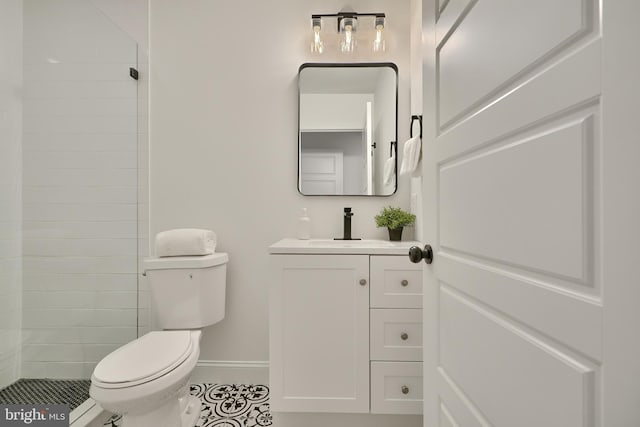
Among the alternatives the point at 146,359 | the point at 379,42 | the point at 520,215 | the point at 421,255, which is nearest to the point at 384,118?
the point at 379,42

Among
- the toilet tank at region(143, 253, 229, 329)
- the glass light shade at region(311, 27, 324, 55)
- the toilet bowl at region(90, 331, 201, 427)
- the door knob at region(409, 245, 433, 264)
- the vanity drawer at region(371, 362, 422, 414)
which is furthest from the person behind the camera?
the glass light shade at region(311, 27, 324, 55)

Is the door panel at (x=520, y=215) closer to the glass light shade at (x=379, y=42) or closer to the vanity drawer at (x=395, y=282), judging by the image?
the vanity drawer at (x=395, y=282)

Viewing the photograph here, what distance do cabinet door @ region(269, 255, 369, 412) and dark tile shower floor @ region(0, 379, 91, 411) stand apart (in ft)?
3.20

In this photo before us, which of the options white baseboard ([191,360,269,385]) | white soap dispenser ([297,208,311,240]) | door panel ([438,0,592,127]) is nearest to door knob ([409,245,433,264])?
door panel ([438,0,592,127])

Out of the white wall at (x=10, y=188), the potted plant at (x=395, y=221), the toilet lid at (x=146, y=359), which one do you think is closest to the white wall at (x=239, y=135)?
the potted plant at (x=395, y=221)

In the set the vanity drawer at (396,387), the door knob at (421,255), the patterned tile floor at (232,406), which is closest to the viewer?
the door knob at (421,255)

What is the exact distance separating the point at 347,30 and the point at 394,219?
113 centimetres

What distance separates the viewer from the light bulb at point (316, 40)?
6.18ft

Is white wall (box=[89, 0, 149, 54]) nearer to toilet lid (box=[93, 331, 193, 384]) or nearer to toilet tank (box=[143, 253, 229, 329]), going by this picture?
toilet tank (box=[143, 253, 229, 329])

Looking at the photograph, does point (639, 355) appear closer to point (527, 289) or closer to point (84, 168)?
point (527, 289)

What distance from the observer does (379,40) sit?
1.92 metres

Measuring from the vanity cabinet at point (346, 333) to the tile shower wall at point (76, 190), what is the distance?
1023 mm

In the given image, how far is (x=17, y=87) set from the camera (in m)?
1.54

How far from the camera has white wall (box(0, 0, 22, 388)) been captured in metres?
1.48
